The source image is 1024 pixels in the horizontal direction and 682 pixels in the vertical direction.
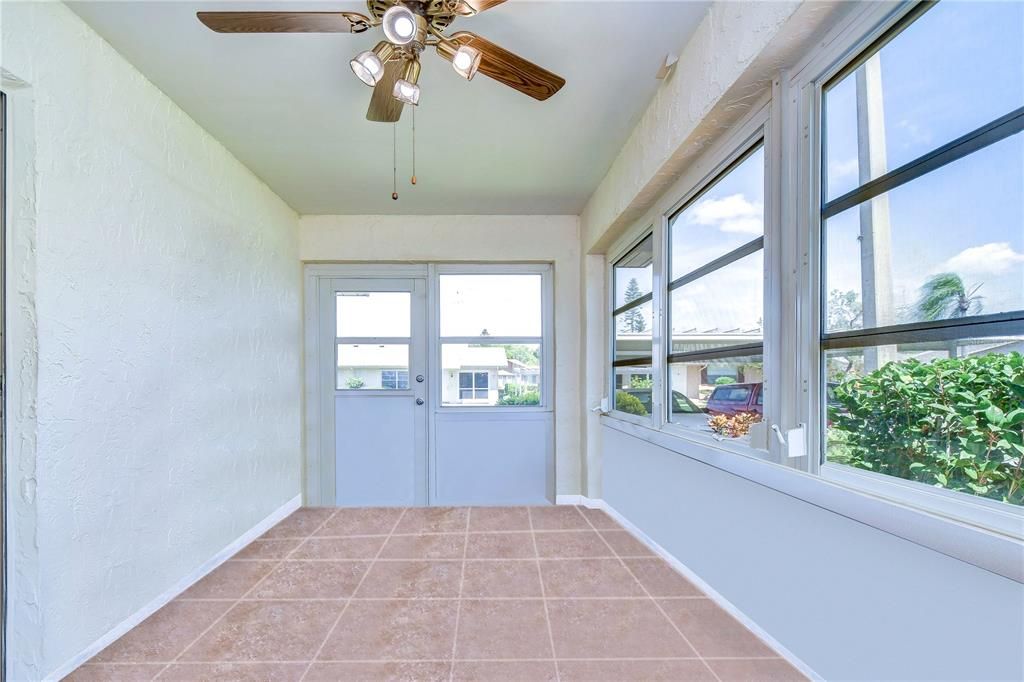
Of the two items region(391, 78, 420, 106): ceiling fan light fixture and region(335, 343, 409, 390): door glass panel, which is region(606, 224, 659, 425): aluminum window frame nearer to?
region(391, 78, 420, 106): ceiling fan light fixture

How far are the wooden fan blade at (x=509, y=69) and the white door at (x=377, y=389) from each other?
8.44 ft

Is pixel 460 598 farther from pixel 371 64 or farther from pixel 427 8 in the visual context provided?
pixel 427 8

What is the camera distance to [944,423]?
1.07 metres

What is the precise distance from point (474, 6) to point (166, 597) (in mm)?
2751

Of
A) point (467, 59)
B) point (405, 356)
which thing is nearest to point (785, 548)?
point (467, 59)

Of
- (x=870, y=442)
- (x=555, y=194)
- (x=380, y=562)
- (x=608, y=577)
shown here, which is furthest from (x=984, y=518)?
(x=555, y=194)

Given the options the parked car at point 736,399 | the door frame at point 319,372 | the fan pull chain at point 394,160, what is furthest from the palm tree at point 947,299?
the door frame at point 319,372

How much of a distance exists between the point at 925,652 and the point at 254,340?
134 inches

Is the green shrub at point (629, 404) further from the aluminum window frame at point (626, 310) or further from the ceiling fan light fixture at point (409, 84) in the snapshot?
the ceiling fan light fixture at point (409, 84)

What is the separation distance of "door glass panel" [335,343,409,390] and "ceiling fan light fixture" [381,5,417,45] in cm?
297

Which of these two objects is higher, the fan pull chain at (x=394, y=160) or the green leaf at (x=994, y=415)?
the fan pull chain at (x=394, y=160)

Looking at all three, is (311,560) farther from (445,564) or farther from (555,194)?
(555,194)

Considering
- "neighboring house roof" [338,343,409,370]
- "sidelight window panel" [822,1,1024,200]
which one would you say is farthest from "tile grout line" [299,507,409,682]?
"sidelight window panel" [822,1,1024,200]

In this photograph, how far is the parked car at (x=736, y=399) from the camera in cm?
180
